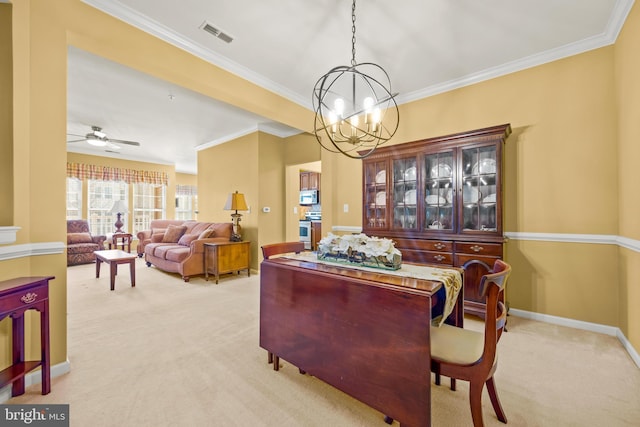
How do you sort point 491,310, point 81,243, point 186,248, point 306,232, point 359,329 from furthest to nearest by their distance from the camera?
point 306,232 < point 81,243 < point 186,248 < point 359,329 < point 491,310

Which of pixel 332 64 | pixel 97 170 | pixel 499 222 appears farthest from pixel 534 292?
pixel 97 170

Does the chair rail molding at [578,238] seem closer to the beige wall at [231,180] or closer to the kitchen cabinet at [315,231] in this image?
the beige wall at [231,180]

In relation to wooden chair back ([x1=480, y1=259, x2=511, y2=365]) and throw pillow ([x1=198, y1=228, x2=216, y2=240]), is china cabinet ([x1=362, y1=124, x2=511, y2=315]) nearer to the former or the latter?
wooden chair back ([x1=480, y1=259, x2=511, y2=365])

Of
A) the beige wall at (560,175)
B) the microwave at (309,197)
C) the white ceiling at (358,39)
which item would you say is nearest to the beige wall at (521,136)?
the beige wall at (560,175)

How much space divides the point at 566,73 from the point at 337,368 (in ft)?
11.3

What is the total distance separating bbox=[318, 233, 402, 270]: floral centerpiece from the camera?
5.33ft

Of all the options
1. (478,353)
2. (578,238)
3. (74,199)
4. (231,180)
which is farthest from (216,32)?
(74,199)

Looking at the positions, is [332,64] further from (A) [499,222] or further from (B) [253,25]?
(A) [499,222]

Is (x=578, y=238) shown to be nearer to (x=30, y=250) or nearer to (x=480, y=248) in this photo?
(x=480, y=248)

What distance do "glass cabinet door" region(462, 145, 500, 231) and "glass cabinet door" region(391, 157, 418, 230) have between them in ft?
1.72

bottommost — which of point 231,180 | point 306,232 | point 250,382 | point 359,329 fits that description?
point 250,382

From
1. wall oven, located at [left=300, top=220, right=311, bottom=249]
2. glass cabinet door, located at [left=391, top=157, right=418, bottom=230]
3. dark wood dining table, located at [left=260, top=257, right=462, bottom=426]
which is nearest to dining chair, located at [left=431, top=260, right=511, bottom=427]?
dark wood dining table, located at [left=260, top=257, right=462, bottom=426]

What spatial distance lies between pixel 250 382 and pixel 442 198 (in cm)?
262

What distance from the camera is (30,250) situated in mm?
1729
